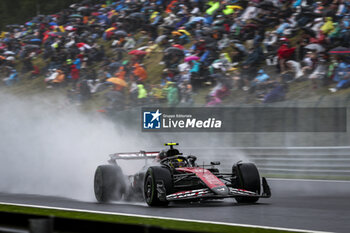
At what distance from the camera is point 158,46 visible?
72.7 feet

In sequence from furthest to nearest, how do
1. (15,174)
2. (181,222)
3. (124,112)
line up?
1. (124,112)
2. (15,174)
3. (181,222)

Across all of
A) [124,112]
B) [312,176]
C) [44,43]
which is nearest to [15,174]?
[124,112]

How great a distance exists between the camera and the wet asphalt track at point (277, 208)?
25.1ft

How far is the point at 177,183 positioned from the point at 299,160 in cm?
573

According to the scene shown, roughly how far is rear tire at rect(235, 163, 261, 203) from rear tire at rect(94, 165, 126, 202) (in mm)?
2394

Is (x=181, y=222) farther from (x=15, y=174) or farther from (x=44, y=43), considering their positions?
(x=44, y=43)

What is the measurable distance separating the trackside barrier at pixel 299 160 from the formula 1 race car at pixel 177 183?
410 centimetres

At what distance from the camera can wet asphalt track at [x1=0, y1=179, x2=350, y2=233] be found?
7637 millimetres

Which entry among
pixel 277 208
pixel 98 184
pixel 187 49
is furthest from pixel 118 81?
pixel 277 208

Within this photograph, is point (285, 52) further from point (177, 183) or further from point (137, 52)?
point (177, 183)

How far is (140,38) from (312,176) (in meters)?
10.9

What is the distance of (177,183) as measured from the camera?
9961 millimetres

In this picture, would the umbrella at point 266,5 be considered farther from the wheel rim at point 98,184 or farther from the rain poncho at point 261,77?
the wheel rim at point 98,184

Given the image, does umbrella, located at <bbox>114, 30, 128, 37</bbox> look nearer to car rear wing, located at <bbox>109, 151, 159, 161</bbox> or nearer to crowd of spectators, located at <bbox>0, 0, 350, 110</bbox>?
crowd of spectators, located at <bbox>0, 0, 350, 110</bbox>
